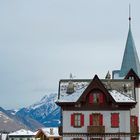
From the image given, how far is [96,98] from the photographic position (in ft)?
229

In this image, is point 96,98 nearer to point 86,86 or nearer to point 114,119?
→ point 86,86

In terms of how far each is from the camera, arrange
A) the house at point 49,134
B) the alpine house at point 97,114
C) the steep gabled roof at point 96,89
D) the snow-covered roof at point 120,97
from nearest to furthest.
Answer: the alpine house at point 97,114 < the snow-covered roof at point 120,97 < the steep gabled roof at point 96,89 < the house at point 49,134

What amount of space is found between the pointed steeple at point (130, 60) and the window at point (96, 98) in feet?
34.9

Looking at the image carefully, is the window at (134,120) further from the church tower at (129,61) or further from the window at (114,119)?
the church tower at (129,61)

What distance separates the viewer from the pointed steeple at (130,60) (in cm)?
7938

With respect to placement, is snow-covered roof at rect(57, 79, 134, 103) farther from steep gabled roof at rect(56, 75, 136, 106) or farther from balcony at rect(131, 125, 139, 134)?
balcony at rect(131, 125, 139, 134)

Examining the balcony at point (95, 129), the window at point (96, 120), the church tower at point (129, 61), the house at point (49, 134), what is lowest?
the balcony at point (95, 129)

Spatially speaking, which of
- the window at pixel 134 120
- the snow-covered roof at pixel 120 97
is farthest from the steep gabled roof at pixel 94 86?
the window at pixel 134 120

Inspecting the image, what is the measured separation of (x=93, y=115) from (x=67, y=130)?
3737mm

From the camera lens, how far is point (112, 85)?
7312 centimetres

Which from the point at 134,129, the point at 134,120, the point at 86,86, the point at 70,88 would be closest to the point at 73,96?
the point at 70,88

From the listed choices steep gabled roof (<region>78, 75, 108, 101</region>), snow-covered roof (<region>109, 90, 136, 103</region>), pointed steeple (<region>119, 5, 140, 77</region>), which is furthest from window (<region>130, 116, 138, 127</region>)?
pointed steeple (<region>119, 5, 140, 77</region>)

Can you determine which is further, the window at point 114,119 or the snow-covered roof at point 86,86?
the snow-covered roof at point 86,86

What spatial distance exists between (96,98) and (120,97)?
3083 millimetres
